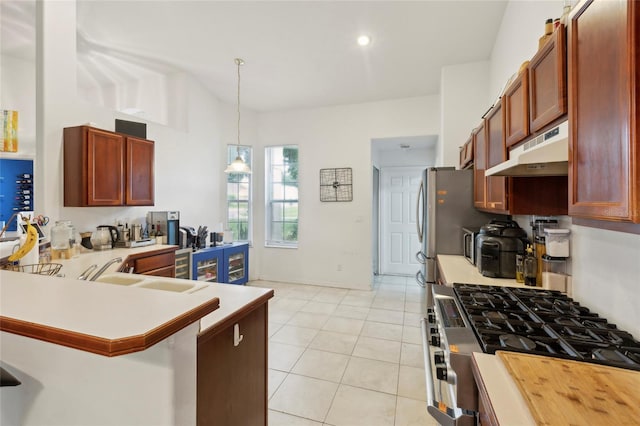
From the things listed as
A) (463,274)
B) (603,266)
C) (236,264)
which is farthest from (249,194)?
(603,266)

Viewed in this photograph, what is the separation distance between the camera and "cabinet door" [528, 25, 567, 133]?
109 cm

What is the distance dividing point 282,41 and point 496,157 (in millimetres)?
2628

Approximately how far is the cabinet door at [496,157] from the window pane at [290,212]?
11.6ft

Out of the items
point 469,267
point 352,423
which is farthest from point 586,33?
point 352,423

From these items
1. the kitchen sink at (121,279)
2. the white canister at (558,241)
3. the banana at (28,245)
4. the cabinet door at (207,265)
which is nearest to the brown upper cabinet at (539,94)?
the white canister at (558,241)

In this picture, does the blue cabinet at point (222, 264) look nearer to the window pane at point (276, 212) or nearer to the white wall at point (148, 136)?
the white wall at point (148, 136)

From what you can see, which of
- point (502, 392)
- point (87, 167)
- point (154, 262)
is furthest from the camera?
point (154, 262)

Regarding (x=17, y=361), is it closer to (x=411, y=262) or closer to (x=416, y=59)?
(x=416, y=59)

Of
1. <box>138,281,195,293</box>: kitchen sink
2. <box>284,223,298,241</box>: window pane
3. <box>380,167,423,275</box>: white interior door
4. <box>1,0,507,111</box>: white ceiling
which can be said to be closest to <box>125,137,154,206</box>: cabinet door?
<box>1,0,507,111</box>: white ceiling

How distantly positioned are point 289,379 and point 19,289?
1.89 m

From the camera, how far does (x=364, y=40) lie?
Result: 3.19 m

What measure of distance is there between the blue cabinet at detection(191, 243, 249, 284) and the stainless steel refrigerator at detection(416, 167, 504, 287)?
2.88 meters

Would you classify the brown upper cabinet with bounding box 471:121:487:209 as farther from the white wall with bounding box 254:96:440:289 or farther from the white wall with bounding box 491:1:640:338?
the white wall with bounding box 254:96:440:289

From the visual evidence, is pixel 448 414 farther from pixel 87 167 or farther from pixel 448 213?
pixel 87 167
